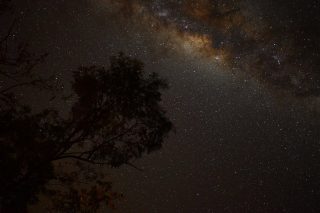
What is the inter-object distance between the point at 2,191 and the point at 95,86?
14.5ft

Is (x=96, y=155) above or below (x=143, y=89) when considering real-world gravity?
below

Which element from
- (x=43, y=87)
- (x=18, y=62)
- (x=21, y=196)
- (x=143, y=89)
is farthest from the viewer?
(x=143, y=89)

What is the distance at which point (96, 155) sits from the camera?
14.8 metres

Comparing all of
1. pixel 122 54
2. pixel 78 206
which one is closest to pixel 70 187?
pixel 78 206

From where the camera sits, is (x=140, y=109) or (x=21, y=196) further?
(x=140, y=109)

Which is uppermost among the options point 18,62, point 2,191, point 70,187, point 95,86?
point 95,86

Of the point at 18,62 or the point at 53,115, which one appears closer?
the point at 18,62

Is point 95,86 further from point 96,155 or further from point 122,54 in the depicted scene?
point 96,155

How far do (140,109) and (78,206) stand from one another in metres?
3.93

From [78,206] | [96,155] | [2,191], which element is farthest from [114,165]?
[2,191]

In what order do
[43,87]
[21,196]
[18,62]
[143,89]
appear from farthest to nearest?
[143,89] < [21,196] < [43,87] < [18,62]

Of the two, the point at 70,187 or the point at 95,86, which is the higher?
the point at 95,86

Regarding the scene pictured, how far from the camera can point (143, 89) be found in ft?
48.5

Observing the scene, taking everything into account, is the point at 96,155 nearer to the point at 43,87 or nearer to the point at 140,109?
the point at 140,109
